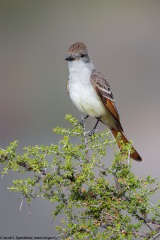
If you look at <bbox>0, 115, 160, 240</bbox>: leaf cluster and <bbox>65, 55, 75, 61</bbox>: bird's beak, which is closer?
<bbox>0, 115, 160, 240</bbox>: leaf cluster

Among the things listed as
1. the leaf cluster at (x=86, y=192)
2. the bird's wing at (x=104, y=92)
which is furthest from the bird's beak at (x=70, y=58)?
the leaf cluster at (x=86, y=192)

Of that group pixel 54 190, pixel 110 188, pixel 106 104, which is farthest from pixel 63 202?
pixel 106 104

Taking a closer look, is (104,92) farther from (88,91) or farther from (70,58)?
(70,58)

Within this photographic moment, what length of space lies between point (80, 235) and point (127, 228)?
0.16 metres

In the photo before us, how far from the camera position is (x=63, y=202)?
1957mm

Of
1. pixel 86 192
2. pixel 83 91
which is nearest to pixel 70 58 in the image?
pixel 83 91

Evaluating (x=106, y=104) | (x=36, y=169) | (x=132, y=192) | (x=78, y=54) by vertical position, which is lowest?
(x=132, y=192)

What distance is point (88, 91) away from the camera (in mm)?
3457

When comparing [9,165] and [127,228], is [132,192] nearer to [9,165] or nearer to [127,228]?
[127,228]

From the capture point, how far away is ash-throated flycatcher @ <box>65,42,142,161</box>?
133 inches

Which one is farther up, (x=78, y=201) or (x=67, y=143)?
(x=67, y=143)

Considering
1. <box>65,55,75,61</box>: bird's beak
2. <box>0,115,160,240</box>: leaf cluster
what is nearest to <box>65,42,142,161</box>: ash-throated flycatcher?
<box>65,55,75,61</box>: bird's beak

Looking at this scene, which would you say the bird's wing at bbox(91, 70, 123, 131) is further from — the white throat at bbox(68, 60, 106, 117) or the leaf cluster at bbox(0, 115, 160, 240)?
the leaf cluster at bbox(0, 115, 160, 240)

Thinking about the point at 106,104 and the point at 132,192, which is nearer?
the point at 132,192
